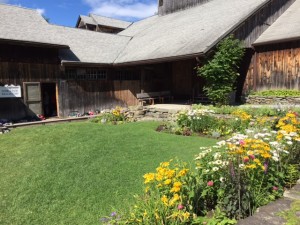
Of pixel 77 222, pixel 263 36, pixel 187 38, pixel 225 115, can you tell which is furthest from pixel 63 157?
pixel 263 36

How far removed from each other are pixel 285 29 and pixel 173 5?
11955 millimetres

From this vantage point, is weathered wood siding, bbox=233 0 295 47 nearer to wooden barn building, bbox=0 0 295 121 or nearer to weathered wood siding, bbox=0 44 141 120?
Answer: wooden barn building, bbox=0 0 295 121

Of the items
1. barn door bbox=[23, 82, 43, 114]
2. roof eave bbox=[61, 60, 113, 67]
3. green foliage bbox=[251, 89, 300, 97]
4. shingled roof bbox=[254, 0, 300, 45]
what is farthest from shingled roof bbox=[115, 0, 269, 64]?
barn door bbox=[23, 82, 43, 114]

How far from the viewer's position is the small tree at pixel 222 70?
12.5 metres

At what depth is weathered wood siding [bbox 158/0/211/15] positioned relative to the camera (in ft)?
74.6

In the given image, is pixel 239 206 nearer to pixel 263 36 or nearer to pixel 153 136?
pixel 153 136

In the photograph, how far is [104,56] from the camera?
1756 cm

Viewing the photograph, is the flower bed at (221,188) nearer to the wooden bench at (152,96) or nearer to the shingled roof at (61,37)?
the shingled roof at (61,37)

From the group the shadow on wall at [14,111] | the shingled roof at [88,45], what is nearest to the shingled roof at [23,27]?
the shingled roof at [88,45]

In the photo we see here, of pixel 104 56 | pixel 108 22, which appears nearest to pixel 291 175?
pixel 104 56

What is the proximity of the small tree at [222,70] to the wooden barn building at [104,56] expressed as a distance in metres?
0.56

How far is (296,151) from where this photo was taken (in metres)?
4.28

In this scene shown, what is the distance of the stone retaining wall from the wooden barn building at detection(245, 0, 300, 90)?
88 centimetres

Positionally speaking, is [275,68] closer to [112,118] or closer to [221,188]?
[112,118]
